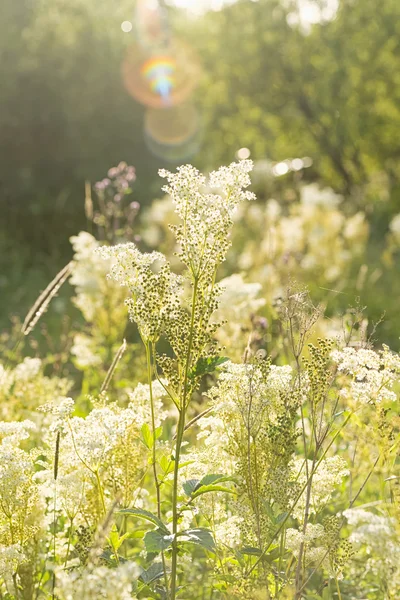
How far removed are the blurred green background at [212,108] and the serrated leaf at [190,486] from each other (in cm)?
387

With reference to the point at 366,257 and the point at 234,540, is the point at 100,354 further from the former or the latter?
the point at 366,257

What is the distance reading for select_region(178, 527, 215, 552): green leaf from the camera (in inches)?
72.4

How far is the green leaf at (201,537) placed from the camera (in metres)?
1.84

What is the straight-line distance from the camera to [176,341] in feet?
6.61

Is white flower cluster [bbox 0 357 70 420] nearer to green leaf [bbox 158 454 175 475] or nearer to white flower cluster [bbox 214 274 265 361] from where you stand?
white flower cluster [bbox 214 274 265 361]

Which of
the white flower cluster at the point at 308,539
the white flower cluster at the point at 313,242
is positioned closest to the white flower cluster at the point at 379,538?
the white flower cluster at the point at 308,539

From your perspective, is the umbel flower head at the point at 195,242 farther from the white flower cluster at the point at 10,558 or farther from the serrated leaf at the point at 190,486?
the white flower cluster at the point at 10,558

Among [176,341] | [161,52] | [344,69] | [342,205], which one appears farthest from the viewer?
[344,69]

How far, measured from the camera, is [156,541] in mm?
1814

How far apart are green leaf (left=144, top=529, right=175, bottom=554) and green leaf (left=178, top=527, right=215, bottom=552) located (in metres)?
0.07

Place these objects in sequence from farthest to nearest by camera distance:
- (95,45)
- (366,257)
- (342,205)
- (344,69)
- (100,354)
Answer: (344,69) → (342,205) → (95,45) → (366,257) → (100,354)

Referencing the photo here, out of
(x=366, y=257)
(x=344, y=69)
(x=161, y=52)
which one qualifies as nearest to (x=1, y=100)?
(x=161, y=52)

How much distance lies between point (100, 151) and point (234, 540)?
46.3 ft

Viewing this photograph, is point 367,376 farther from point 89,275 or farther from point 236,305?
point 89,275
